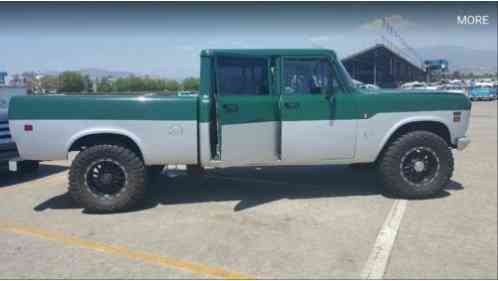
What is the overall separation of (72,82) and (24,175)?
607 cm

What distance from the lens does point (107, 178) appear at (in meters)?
4.75

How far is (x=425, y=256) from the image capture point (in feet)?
11.3

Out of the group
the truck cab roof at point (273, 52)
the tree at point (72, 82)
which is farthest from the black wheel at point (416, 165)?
the tree at point (72, 82)

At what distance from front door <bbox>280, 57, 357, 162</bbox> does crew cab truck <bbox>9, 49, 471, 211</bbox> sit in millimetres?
14

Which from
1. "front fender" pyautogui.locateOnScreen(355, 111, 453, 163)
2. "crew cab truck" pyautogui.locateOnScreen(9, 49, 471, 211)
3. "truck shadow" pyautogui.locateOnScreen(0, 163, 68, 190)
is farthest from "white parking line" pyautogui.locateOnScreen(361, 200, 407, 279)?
"truck shadow" pyautogui.locateOnScreen(0, 163, 68, 190)

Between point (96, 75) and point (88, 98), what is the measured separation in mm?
7639

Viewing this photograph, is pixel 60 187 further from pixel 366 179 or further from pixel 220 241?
pixel 366 179

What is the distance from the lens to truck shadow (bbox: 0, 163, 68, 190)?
6.56 meters

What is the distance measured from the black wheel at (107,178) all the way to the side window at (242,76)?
152 centimetres

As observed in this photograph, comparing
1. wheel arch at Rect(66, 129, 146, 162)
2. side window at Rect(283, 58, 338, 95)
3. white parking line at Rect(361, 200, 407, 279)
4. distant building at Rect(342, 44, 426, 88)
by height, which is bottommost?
white parking line at Rect(361, 200, 407, 279)

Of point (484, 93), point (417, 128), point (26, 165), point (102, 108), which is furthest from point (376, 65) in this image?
point (102, 108)

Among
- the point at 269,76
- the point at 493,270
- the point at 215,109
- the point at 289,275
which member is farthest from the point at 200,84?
the point at 493,270

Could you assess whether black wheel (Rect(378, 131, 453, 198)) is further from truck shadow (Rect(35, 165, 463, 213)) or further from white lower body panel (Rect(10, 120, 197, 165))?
white lower body panel (Rect(10, 120, 197, 165))

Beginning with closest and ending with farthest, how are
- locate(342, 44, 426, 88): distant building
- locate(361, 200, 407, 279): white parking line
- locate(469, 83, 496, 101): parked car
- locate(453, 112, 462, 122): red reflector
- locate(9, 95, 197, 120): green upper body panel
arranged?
locate(361, 200, 407, 279): white parking line
locate(9, 95, 197, 120): green upper body panel
locate(453, 112, 462, 122): red reflector
locate(469, 83, 496, 101): parked car
locate(342, 44, 426, 88): distant building
